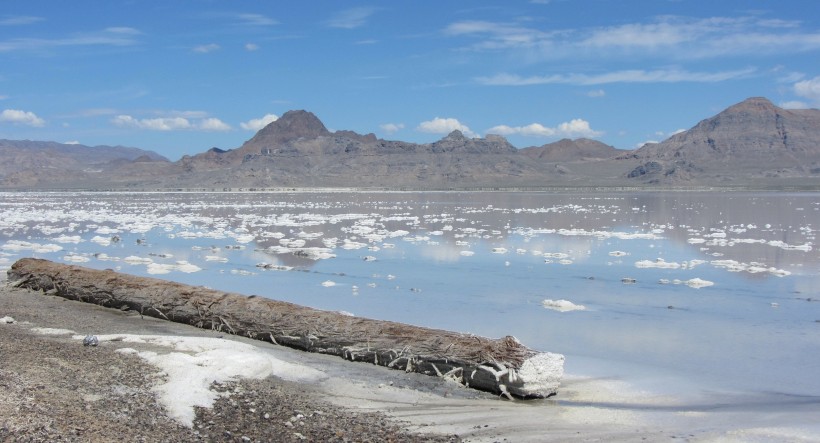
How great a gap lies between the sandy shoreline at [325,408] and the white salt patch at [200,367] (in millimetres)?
41

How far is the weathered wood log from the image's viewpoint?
22.6 ft

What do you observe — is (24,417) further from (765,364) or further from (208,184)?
(208,184)

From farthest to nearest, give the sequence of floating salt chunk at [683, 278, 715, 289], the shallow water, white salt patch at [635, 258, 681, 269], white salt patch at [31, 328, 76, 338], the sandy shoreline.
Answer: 1. white salt patch at [635, 258, 681, 269]
2. floating salt chunk at [683, 278, 715, 289]
3. white salt patch at [31, 328, 76, 338]
4. the shallow water
5. the sandy shoreline

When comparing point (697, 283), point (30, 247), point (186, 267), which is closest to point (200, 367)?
point (697, 283)

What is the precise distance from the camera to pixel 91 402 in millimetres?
5691

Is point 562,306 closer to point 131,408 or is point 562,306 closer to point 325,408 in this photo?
point 325,408

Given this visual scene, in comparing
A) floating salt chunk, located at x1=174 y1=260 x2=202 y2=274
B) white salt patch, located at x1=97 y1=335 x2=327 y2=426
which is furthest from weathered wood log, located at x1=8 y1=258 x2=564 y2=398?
floating salt chunk, located at x1=174 y1=260 x2=202 y2=274

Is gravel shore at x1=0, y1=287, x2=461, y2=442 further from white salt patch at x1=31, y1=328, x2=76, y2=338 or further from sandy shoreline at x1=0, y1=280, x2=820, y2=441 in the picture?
white salt patch at x1=31, y1=328, x2=76, y2=338

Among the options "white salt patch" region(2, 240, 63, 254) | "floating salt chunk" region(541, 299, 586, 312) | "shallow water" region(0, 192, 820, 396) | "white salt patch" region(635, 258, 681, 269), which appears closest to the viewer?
"shallow water" region(0, 192, 820, 396)

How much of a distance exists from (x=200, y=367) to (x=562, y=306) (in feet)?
20.1

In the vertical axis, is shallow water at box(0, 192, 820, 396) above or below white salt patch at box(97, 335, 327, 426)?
below

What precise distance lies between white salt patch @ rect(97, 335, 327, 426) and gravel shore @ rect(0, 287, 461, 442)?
103mm

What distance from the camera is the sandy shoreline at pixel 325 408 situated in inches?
211

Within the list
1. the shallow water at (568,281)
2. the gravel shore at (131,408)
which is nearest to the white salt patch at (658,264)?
the shallow water at (568,281)
